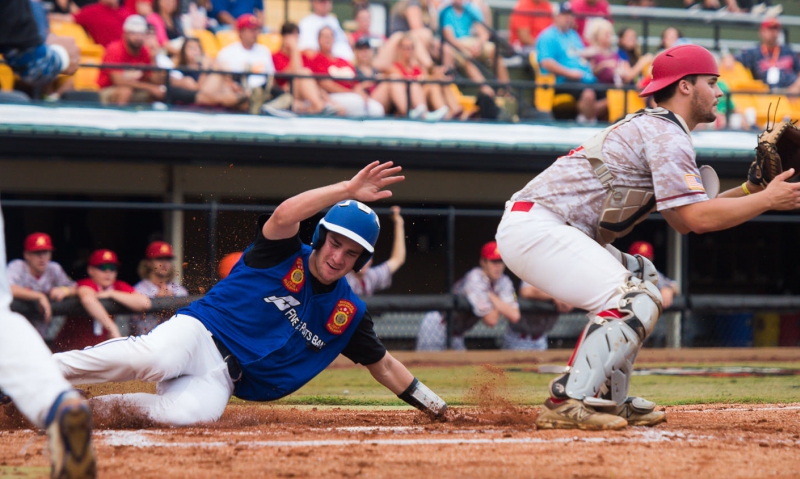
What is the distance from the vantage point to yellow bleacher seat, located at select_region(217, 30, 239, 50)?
11086mm

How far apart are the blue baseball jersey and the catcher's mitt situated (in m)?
2.02

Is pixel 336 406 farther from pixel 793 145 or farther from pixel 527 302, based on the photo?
pixel 527 302

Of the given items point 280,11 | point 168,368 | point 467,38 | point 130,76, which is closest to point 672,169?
point 168,368

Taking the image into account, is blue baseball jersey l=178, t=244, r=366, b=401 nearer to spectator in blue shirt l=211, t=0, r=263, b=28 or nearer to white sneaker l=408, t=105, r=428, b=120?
white sneaker l=408, t=105, r=428, b=120

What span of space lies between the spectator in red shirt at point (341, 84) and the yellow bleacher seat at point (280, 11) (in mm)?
1498

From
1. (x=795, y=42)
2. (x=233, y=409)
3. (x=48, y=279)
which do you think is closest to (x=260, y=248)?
(x=233, y=409)

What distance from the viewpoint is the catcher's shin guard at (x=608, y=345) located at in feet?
13.1

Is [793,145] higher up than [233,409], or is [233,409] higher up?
[793,145]

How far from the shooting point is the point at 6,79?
9.80m

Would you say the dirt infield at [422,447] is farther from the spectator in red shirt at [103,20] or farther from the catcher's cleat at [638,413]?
the spectator in red shirt at [103,20]

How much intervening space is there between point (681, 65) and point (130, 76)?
7245 millimetres

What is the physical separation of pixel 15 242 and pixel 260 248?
748 centimetres

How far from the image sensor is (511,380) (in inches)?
300

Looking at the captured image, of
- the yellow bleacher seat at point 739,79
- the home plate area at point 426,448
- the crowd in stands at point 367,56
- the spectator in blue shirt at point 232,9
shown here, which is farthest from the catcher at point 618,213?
the yellow bleacher seat at point 739,79
